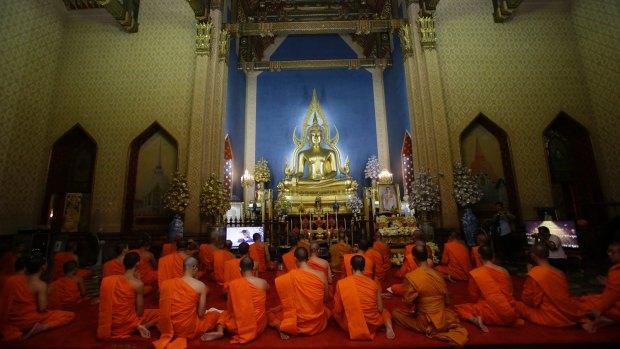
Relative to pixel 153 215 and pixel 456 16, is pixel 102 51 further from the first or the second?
pixel 456 16

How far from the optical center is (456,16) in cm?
922

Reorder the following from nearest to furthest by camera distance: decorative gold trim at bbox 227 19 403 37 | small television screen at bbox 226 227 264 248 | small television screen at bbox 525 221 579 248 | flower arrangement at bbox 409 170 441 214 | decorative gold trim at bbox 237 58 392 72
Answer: small television screen at bbox 525 221 579 248
flower arrangement at bbox 409 170 441 214
small television screen at bbox 226 227 264 248
decorative gold trim at bbox 227 19 403 37
decorative gold trim at bbox 237 58 392 72

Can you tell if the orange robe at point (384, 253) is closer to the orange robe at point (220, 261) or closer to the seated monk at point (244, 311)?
the orange robe at point (220, 261)

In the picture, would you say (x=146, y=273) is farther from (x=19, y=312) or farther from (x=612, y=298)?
(x=612, y=298)

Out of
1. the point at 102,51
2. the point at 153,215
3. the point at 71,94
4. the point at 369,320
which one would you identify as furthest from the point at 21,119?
the point at 369,320

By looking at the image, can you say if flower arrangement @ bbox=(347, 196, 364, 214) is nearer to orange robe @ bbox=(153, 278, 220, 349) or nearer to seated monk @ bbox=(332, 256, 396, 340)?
seated monk @ bbox=(332, 256, 396, 340)

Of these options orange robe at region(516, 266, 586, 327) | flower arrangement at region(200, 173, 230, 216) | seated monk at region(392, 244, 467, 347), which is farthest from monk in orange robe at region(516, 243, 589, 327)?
flower arrangement at region(200, 173, 230, 216)

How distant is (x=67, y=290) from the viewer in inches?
170

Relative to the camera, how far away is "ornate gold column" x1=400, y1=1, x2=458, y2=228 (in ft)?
25.9

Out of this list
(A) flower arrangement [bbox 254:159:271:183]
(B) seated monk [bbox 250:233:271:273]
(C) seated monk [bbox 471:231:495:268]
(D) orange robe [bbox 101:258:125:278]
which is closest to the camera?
(D) orange robe [bbox 101:258:125:278]

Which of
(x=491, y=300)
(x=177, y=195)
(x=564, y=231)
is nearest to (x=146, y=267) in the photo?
(x=177, y=195)

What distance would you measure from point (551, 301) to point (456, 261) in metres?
2.38

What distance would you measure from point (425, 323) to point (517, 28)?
956 centimetres

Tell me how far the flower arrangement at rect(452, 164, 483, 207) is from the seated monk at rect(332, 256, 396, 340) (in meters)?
5.30
